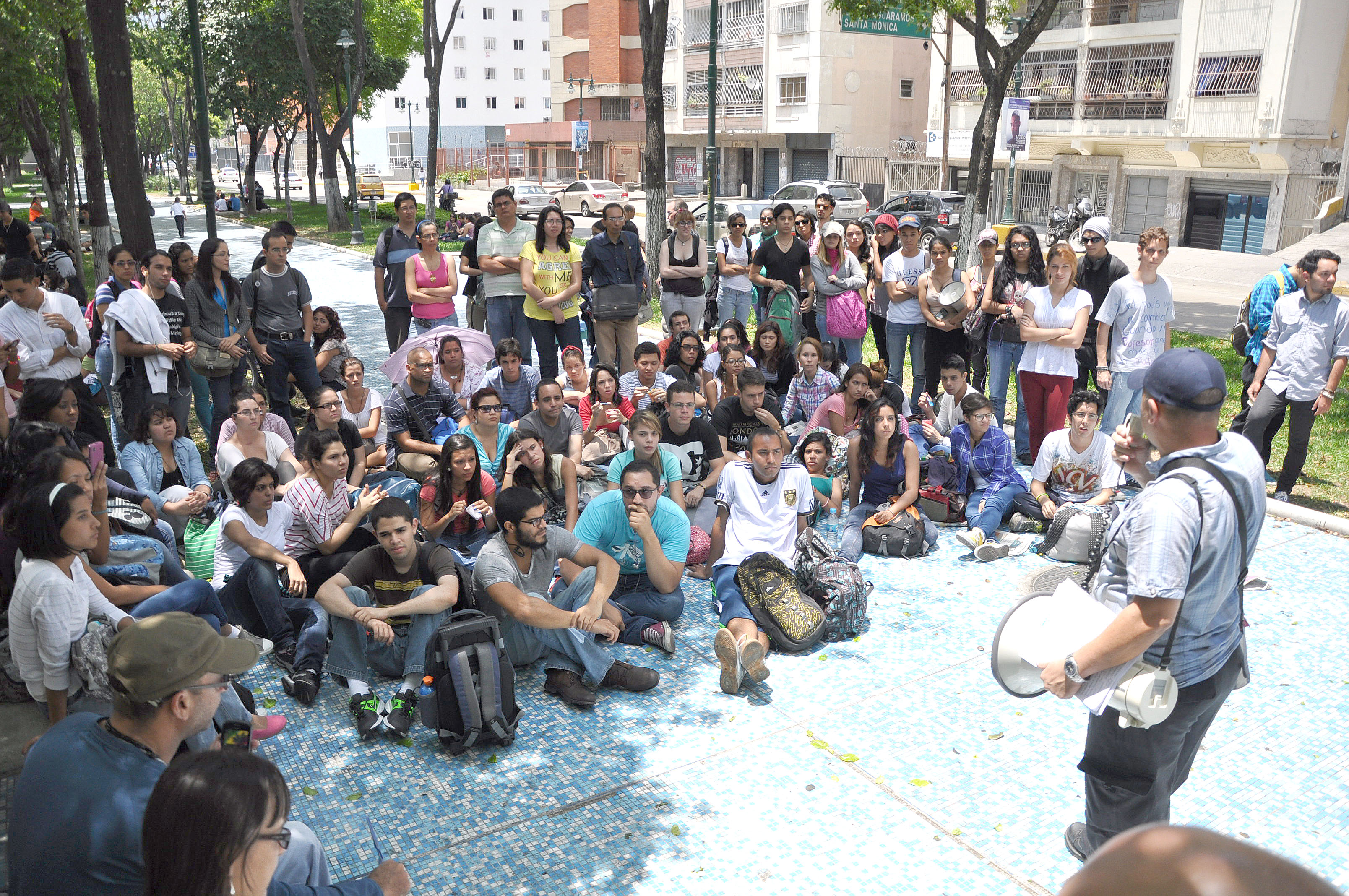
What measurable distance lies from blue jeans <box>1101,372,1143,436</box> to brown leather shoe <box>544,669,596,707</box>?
200 inches

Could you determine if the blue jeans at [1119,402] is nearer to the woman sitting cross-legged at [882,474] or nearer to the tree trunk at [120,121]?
the woman sitting cross-legged at [882,474]

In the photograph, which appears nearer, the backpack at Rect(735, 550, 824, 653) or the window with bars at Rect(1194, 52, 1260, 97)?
the backpack at Rect(735, 550, 824, 653)

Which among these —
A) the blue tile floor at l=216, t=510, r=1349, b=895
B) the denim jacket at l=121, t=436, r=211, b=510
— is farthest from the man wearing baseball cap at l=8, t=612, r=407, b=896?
the denim jacket at l=121, t=436, r=211, b=510

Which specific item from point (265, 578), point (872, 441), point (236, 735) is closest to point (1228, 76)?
point (872, 441)

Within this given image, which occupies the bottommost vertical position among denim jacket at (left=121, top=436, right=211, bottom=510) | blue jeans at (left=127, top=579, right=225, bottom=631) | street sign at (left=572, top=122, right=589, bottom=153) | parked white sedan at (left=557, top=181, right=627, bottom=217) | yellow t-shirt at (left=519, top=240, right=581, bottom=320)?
blue jeans at (left=127, top=579, right=225, bottom=631)

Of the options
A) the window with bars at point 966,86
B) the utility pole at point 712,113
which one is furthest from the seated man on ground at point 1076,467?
the window with bars at point 966,86

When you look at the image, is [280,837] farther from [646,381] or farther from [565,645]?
[646,381]

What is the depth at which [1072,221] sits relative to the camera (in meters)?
26.2

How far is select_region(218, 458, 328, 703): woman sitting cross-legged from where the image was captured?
5398 millimetres

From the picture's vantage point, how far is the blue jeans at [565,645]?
5203 millimetres

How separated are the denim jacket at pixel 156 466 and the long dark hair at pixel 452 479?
162cm

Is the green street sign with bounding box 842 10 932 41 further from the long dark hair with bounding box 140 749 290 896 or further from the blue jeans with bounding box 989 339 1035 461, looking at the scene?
the long dark hair with bounding box 140 749 290 896

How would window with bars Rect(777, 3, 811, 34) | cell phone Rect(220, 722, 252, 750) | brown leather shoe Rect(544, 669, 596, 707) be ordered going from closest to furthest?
cell phone Rect(220, 722, 252, 750)
brown leather shoe Rect(544, 669, 596, 707)
window with bars Rect(777, 3, 811, 34)

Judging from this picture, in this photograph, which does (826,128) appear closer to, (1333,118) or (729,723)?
(1333,118)
